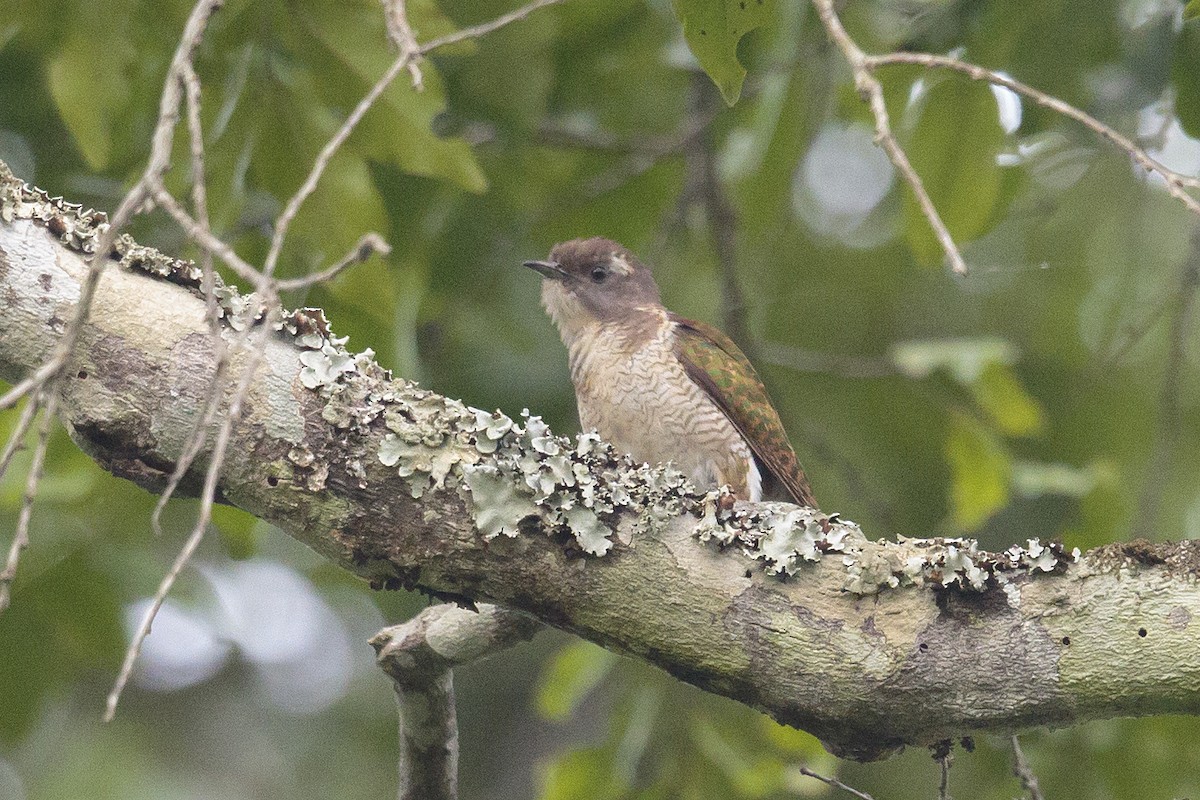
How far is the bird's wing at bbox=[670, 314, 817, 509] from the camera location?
4684 mm

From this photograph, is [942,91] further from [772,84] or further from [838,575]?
[838,575]

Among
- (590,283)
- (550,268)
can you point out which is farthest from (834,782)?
(550,268)

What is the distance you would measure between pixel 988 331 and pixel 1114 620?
204 inches

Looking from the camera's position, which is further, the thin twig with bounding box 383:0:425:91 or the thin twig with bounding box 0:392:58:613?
the thin twig with bounding box 383:0:425:91

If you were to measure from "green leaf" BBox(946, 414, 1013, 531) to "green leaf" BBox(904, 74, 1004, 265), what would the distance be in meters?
1.26

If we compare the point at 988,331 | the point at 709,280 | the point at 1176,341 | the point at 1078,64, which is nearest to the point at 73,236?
the point at 1078,64

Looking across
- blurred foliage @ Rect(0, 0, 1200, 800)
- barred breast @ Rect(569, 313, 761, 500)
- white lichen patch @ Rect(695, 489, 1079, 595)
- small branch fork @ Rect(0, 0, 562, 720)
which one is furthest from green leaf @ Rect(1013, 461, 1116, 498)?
small branch fork @ Rect(0, 0, 562, 720)

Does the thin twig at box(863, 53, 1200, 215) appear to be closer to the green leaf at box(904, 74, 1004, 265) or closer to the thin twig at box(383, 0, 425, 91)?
the thin twig at box(383, 0, 425, 91)

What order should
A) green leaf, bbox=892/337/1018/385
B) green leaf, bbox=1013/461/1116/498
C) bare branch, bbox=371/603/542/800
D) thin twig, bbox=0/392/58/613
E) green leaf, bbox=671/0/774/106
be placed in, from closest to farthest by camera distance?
thin twig, bbox=0/392/58/613 < green leaf, bbox=671/0/774/106 < bare branch, bbox=371/603/542/800 < green leaf, bbox=892/337/1018/385 < green leaf, bbox=1013/461/1116/498

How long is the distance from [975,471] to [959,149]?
5.09ft

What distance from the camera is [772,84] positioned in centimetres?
523

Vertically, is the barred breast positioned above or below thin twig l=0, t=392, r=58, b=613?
above

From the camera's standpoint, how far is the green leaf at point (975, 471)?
5.21m

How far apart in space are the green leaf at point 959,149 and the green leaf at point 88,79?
2.47 metres
